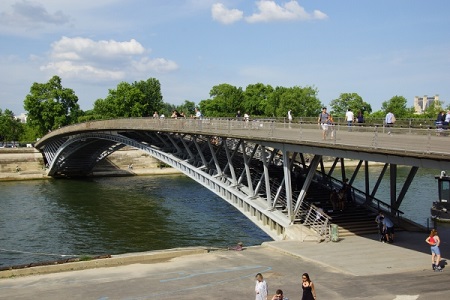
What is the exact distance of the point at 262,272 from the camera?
1747 centimetres

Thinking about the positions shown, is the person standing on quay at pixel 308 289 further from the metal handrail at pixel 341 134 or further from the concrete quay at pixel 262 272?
the metal handrail at pixel 341 134

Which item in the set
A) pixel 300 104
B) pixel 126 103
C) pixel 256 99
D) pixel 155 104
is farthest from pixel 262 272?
pixel 155 104

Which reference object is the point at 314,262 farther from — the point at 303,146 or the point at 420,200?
the point at 420,200

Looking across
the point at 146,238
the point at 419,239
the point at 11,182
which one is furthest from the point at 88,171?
the point at 419,239

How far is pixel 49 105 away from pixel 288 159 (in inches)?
3267

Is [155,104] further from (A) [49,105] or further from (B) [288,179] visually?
(B) [288,179]

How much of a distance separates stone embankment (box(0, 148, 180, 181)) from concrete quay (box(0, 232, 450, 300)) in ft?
175

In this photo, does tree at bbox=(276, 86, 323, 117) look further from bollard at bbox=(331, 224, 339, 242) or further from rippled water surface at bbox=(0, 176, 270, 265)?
bollard at bbox=(331, 224, 339, 242)

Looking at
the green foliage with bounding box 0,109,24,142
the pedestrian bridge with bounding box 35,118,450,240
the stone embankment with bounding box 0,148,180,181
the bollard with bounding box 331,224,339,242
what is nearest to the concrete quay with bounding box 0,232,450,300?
the bollard with bounding box 331,224,339,242

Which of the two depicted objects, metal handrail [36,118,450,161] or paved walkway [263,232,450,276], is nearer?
metal handrail [36,118,450,161]

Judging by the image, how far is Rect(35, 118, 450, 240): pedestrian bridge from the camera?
57.1ft

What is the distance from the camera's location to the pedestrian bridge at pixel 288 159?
17391 mm

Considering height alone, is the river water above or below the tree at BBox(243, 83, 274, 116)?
below

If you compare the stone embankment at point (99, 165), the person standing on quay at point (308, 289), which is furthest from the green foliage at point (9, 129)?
the person standing on quay at point (308, 289)
